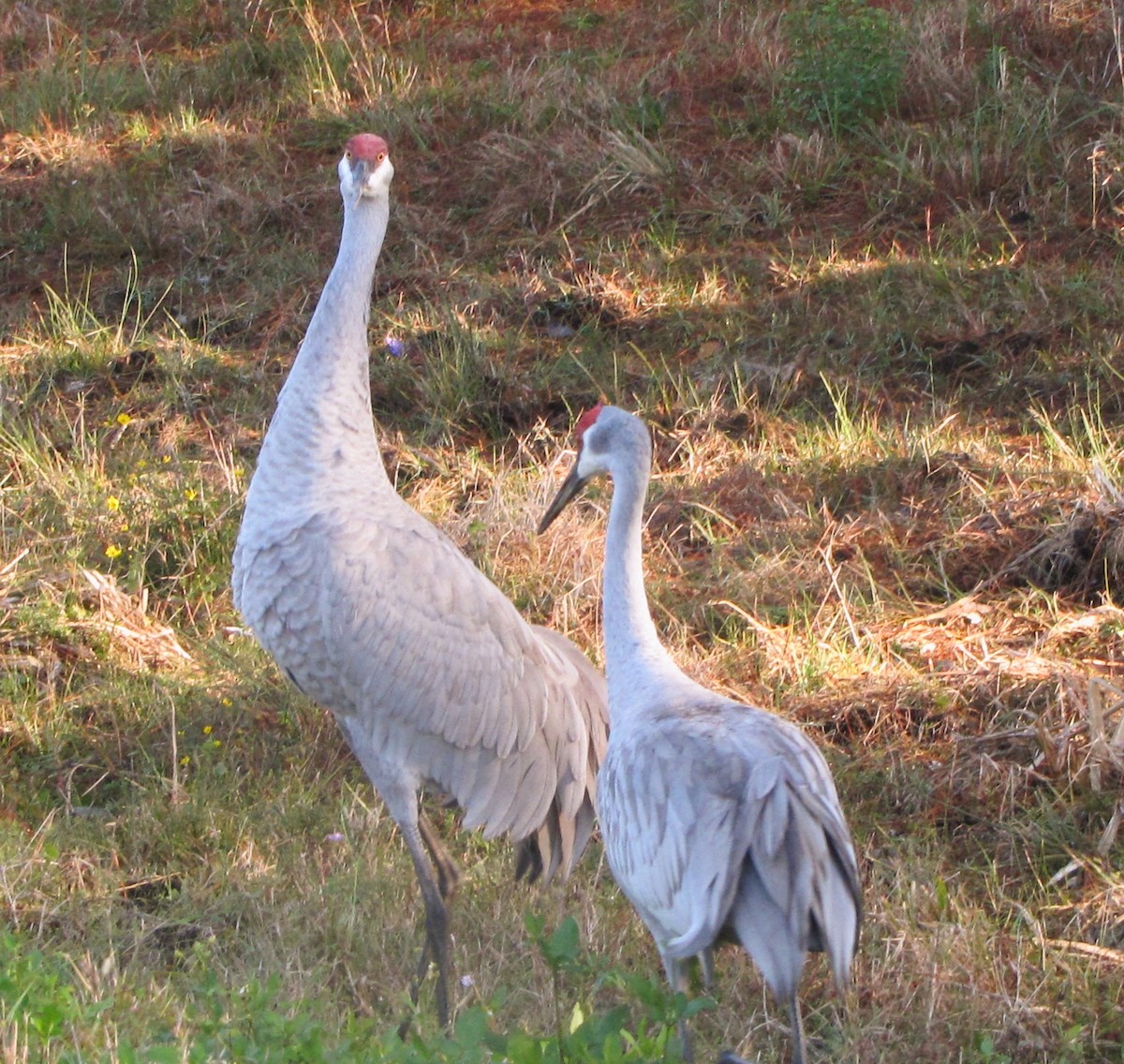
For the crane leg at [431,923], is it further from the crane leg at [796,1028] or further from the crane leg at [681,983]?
the crane leg at [796,1028]

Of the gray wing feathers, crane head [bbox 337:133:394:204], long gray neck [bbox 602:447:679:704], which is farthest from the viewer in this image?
crane head [bbox 337:133:394:204]

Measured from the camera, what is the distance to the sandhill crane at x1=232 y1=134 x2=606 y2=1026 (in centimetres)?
379

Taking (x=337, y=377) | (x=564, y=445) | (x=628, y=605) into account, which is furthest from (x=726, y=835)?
(x=564, y=445)

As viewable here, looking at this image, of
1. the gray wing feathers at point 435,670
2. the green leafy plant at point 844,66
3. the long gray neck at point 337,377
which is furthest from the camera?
the green leafy plant at point 844,66

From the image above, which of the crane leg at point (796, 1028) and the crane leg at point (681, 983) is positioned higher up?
the crane leg at point (796, 1028)

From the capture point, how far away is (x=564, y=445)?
618cm

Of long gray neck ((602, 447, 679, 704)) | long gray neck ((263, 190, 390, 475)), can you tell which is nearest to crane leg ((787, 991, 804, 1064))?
long gray neck ((602, 447, 679, 704))

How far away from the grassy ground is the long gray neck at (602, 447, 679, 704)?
0.61 meters

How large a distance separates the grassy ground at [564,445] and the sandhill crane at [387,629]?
26 cm

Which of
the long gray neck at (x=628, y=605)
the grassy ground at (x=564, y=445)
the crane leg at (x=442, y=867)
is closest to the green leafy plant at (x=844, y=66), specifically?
the grassy ground at (x=564, y=445)

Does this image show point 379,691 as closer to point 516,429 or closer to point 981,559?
point 981,559

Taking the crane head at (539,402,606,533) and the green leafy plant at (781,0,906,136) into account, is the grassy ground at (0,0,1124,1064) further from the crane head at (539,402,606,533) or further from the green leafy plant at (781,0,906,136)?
the crane head at (539,402,606,533)

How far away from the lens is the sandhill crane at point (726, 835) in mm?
2971

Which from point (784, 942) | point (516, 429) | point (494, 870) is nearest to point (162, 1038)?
point (784, 942)
